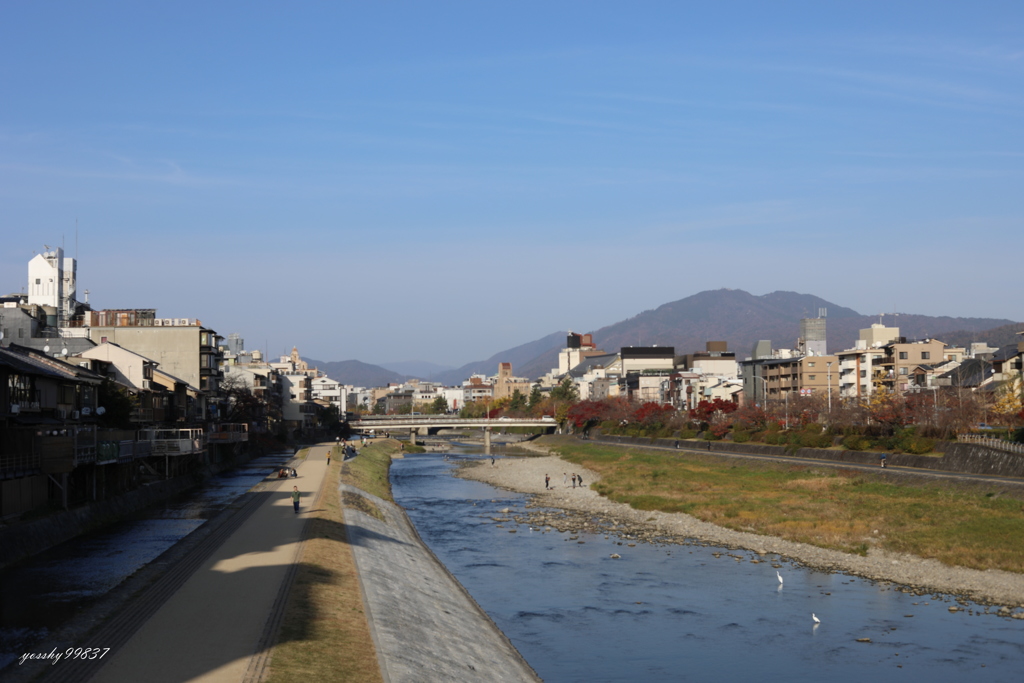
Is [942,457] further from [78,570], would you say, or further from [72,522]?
[78,570]

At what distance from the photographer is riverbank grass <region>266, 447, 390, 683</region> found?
18.5m

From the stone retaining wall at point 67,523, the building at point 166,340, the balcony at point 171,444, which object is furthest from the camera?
the building at point 166,340

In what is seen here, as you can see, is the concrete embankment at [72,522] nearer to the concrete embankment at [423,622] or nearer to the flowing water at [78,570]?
the flowing water at [78,570]

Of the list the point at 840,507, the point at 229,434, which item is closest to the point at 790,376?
the point at 840,507

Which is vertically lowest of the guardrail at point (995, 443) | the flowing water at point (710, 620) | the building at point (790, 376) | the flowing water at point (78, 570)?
the flowing water at point (710, 620)

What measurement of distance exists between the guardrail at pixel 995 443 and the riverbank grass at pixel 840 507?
5.38 metres

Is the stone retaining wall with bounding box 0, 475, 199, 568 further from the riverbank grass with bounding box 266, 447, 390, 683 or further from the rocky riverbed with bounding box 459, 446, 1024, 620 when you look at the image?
the rocky riverbed with bounding box 459, 446, 1024, 620

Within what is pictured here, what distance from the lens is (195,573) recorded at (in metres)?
28.2

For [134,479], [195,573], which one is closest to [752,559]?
[195,573]

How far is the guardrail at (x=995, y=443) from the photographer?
52.5m

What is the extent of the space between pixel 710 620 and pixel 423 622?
434 inches

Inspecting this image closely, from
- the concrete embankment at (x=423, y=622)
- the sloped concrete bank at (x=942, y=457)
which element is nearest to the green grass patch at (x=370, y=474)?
the concrete embankment at (x=423, y=622)

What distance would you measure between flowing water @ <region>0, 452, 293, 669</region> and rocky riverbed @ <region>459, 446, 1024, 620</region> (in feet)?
70.4

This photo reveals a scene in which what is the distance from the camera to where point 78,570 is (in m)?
29.7
